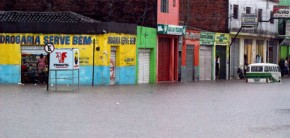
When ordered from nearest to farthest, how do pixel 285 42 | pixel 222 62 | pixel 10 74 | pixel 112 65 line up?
1. pixel 10 74
2. pixel 112 65
3. pixel 222 62
4. pixel 285 42

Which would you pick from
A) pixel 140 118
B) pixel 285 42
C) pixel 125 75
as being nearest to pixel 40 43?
pixel 125 75

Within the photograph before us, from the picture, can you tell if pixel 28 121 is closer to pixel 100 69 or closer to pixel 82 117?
pixel 82 117

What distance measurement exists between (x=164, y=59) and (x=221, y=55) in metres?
12.7

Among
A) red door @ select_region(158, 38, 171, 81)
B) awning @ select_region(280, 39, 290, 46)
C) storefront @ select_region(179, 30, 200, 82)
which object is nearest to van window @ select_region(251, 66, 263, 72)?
storefront @ select_region(179, 30, 200, 82)

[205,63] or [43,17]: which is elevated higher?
[43,17]

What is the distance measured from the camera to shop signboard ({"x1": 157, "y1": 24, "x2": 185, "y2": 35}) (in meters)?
48.0

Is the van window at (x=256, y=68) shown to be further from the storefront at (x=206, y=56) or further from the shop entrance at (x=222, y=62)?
the shop entrance at (x=222, y=62)

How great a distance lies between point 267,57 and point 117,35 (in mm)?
33240

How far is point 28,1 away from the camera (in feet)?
166

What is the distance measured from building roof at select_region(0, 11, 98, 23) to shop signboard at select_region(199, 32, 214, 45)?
12.6m

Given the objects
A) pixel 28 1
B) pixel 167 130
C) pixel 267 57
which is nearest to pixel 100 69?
pixel 28 1

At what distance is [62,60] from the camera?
32.8 metres

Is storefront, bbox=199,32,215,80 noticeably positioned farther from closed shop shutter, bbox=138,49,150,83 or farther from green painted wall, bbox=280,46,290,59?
green painted wall, bbox=280,46,290,59

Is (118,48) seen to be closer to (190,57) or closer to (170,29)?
(170,29)
